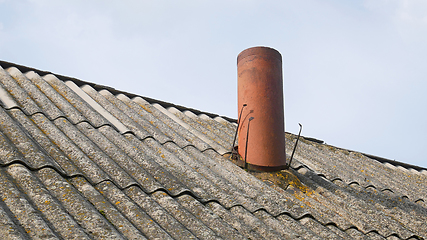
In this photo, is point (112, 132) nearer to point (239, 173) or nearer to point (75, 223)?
point (239, 173)

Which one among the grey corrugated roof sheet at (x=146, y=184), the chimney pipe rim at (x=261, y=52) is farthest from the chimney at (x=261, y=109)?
the grey corrugated roof sheet at (x=146, y=184)

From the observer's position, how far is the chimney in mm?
3650

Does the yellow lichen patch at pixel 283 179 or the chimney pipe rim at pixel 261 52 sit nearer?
the yellow lichen patch at pixel 283 179

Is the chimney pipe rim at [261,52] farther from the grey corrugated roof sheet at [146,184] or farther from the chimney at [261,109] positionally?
the grey corrugated roof sheet at [146,184]

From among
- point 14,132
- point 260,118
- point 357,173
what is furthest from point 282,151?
point 14,132

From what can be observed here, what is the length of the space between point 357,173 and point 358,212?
1.71 meters

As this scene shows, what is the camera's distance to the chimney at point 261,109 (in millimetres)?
3650

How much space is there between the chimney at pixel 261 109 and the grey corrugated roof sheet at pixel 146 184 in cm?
19

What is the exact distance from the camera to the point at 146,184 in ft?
8.34

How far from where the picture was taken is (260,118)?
377 cm

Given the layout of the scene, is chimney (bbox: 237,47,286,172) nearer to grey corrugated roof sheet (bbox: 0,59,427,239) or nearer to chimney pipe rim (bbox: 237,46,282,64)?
chimney pipe rim (bbox: 237,46,282,64)

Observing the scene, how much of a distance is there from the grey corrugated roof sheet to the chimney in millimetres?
186

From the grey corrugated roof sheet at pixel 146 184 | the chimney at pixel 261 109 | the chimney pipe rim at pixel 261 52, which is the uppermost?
the chimney pipe rim at pixel 261 52

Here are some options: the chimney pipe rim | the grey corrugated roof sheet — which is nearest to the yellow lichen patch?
the grey corrugated roof sheet
